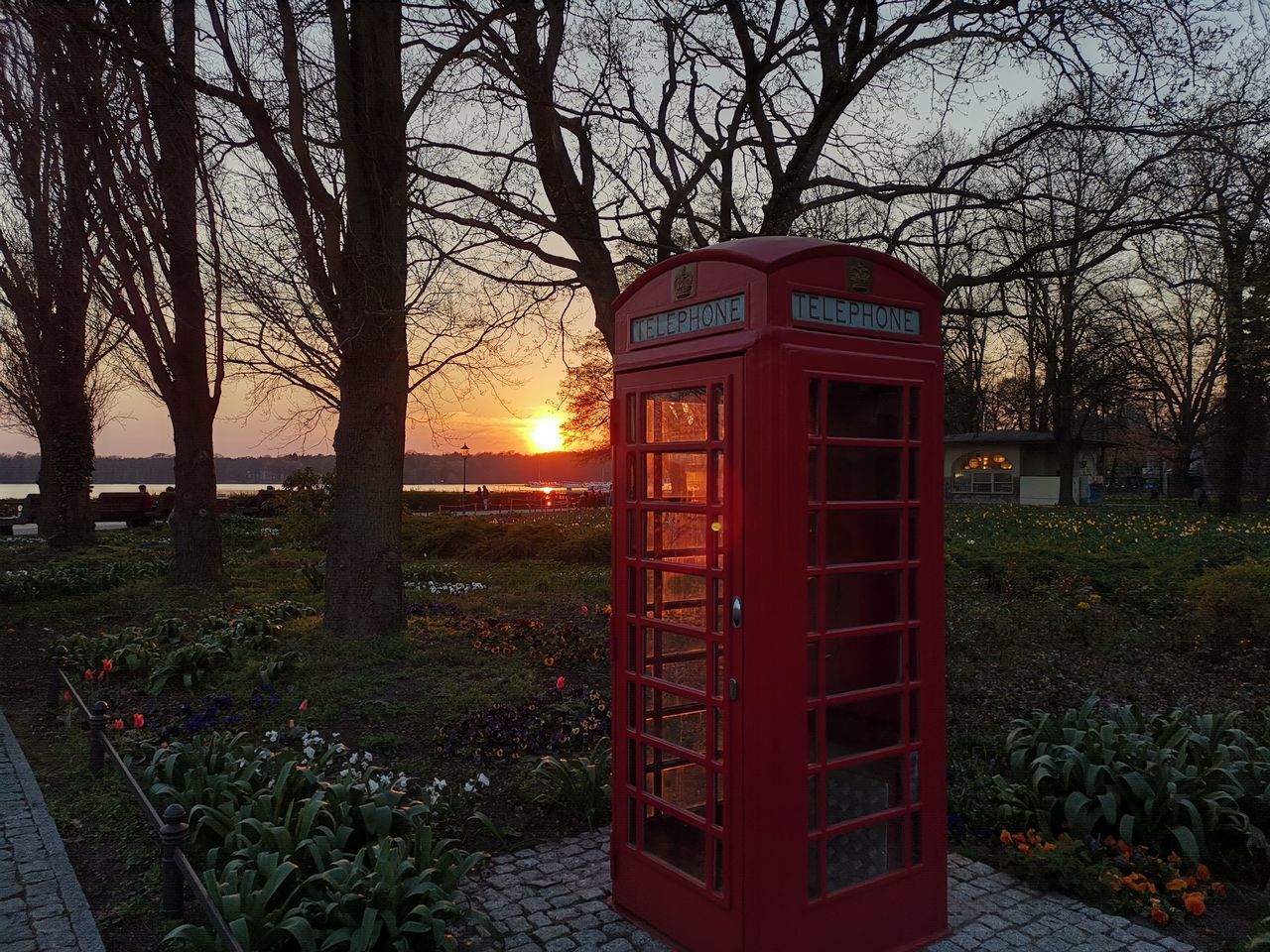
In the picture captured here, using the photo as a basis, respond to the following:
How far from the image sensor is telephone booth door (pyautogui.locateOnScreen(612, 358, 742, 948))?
3227mm

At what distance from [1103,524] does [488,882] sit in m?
18.6

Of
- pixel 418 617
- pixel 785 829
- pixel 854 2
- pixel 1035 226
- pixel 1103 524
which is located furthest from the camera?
pixel 1103 524

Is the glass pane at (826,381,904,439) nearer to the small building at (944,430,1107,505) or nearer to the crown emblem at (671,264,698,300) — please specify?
the crown emblem at (671,264,698,300)

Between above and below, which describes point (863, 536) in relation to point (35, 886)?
above

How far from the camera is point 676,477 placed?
3506mm

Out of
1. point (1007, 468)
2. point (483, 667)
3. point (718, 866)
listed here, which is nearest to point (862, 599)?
point (718, 866)

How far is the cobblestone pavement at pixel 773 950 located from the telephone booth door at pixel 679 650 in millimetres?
244

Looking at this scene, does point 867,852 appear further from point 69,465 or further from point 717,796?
point 69,465

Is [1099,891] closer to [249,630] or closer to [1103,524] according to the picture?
[249,630]

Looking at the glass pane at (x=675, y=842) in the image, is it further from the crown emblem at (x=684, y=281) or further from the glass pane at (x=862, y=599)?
the crown emblem at (x=684, y=281)

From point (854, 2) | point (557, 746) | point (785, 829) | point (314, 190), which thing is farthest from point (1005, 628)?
point (314, 190)

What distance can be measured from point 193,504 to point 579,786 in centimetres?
1085

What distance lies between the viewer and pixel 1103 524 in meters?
19.1

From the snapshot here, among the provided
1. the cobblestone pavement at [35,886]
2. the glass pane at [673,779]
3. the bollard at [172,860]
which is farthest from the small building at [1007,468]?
the bollard at [172,860]
